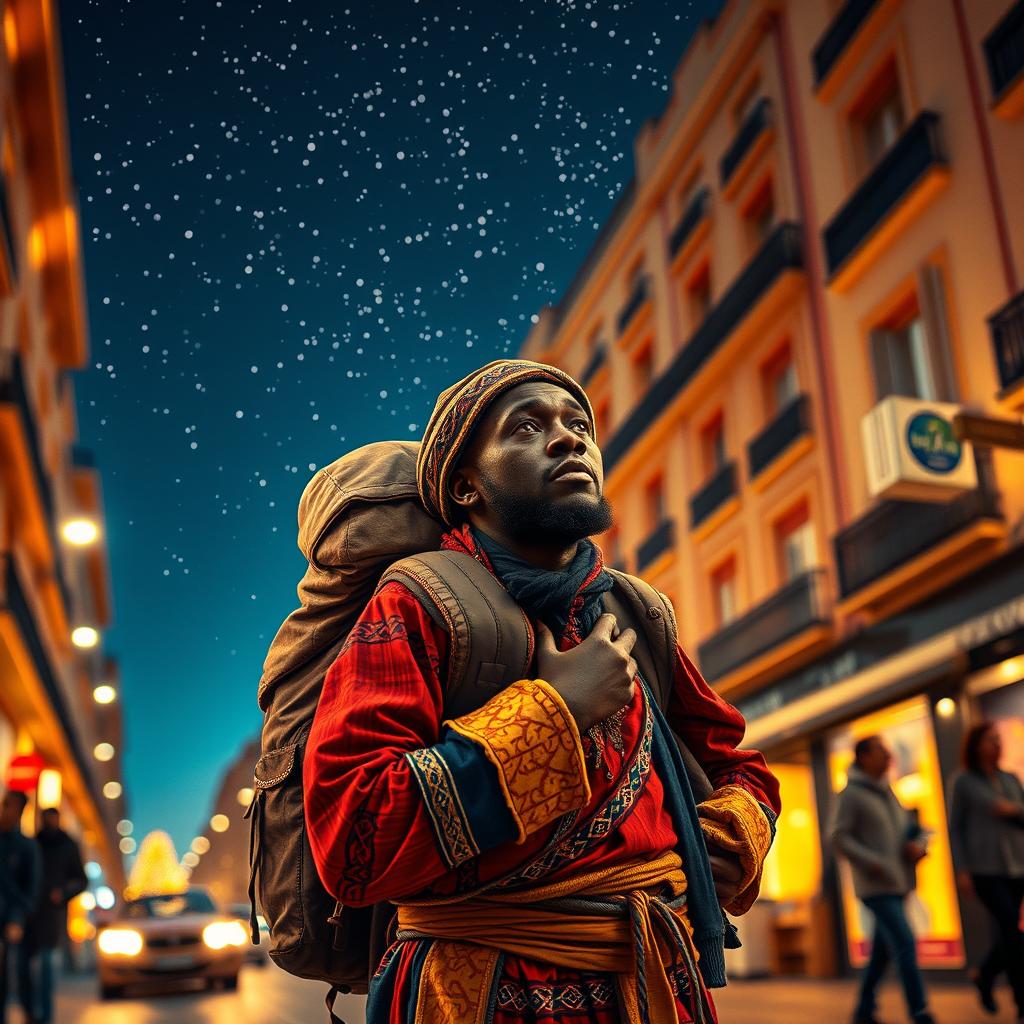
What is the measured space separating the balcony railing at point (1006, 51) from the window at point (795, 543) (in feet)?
20.3

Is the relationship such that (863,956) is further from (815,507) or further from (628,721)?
(628,721)

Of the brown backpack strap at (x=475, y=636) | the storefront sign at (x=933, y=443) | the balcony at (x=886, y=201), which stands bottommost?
the brown backpack strap at (x=475, y=636)

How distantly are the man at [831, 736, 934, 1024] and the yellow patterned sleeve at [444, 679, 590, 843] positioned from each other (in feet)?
17.9

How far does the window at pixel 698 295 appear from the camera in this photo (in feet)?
64.7

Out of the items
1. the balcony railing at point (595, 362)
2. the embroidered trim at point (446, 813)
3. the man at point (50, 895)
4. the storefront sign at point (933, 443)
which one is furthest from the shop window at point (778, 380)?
the embroidered trim at point (446, 813)

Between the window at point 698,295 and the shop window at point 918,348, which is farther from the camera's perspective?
the window at point 698,295

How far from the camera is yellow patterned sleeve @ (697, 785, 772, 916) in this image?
1946mm

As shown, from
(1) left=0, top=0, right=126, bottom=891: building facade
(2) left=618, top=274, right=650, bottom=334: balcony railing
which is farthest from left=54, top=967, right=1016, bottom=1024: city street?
(2) left=618, top=274, right=650, bottom=334: balcony railing

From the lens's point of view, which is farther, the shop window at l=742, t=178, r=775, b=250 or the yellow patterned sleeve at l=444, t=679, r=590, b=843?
the shop window at l=742, t=178, r=775, b=250

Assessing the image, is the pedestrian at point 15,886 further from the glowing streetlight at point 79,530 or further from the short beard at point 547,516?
the glowing streetlight at point 79,530

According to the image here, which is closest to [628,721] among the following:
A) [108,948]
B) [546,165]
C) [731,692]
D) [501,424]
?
[501,424]

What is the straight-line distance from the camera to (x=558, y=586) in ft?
6.14

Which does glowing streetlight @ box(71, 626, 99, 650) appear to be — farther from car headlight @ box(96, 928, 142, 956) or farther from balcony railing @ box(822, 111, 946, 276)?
balcony railing @ box(822, 111, 946, 276)

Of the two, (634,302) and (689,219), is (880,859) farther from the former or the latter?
(634,302)
